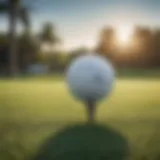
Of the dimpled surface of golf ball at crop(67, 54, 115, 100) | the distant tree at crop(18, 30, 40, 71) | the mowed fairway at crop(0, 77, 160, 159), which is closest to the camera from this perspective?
the dimpled surface of golf ball at crop(67, 54, 115, 100)

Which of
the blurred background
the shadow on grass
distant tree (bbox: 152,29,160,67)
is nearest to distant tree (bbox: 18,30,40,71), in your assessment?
the blurred background

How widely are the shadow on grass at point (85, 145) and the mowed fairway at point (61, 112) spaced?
4 cm

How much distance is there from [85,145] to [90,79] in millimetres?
415

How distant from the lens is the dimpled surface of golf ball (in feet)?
9.50

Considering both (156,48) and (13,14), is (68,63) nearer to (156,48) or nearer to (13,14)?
(13,14)

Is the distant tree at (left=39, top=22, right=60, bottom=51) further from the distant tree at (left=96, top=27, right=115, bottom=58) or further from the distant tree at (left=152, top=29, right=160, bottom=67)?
the distant tree at (left=152, top=29, right=160, bottom=67)

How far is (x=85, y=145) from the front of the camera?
118 inches

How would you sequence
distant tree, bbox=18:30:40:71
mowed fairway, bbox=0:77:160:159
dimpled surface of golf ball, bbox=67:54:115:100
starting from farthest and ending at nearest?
distant tree, bbox=18:30:40:71, mowed fairway, bbox=0:77:160:159, dimpled surface of golf ball, bbox=67:54:115:100

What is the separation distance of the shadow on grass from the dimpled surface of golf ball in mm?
223

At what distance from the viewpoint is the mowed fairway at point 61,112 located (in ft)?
10.0

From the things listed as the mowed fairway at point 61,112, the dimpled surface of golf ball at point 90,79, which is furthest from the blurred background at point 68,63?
the dimpled surface of golf ball at point 90,79

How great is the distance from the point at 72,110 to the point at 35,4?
72 centimetres

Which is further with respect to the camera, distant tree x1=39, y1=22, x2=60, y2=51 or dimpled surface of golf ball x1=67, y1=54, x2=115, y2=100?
distant tree x1=39, y1=22, x2=60, y2=51

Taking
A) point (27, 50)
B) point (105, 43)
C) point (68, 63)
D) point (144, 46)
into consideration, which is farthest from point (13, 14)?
point (144, 46)
